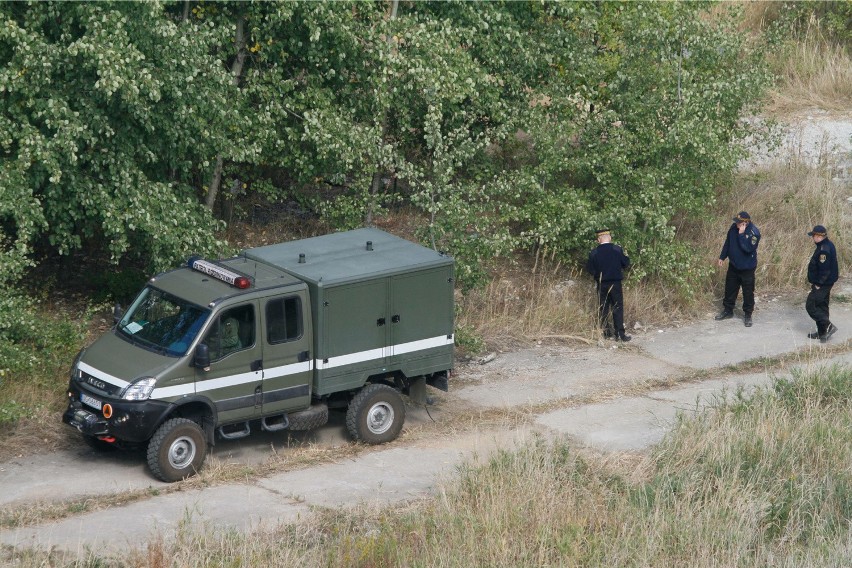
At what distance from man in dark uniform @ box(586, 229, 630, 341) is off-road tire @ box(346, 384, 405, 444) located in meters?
4.27

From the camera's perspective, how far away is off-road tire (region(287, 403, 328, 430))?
12609 mm

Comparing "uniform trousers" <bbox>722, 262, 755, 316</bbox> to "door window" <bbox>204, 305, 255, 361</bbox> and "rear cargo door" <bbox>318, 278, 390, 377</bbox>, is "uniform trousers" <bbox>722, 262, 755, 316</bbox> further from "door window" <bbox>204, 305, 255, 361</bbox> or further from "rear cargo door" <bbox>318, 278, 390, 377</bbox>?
"door window" <bbox>204, 305, 255, 361</bbox>

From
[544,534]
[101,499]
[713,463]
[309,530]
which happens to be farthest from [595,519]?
[101,499]

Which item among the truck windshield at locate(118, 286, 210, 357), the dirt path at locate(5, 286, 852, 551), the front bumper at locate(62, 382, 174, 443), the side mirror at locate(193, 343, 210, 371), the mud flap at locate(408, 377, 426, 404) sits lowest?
the dirt path at locate(5, 286, 852, 551)

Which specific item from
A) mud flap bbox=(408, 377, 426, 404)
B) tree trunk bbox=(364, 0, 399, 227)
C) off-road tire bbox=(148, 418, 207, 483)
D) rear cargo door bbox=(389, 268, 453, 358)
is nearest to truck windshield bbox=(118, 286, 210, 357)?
off-road tire bbox=(148, 418, 207, 483)

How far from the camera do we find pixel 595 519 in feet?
34.4

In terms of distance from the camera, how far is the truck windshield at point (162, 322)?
1195 cm

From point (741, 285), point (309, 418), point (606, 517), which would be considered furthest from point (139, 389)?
point (741, 285)

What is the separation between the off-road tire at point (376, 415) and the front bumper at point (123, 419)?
2.07 metres

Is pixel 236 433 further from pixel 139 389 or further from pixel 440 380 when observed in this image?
pixel 440 380

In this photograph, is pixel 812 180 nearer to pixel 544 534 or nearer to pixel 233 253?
pixel 233 253

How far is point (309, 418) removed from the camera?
Answer: 12.6 m

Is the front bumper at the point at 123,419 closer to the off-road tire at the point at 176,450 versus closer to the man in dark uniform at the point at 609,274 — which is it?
the off-road tire at the point at 176,450

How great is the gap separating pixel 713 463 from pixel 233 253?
652cm
